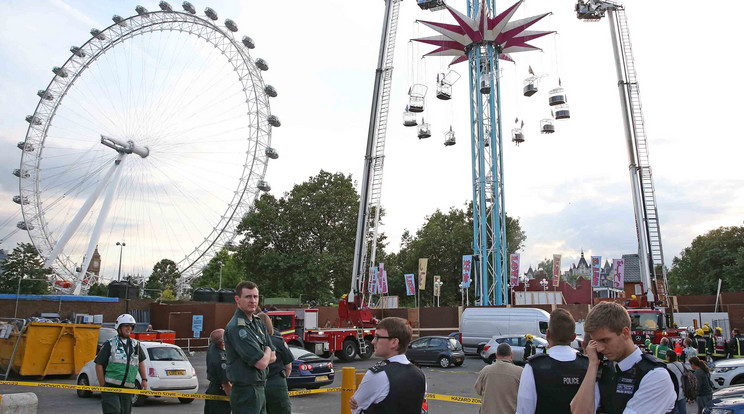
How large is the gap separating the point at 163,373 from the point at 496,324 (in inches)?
801

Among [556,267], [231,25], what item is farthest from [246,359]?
[556,267]

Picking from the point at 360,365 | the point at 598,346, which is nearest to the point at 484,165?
the point at 360,365

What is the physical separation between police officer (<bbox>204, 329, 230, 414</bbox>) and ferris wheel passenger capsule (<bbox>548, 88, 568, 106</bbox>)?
27.4 m

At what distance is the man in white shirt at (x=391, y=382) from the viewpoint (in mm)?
4336

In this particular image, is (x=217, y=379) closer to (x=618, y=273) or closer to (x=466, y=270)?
(x=466, y=270)

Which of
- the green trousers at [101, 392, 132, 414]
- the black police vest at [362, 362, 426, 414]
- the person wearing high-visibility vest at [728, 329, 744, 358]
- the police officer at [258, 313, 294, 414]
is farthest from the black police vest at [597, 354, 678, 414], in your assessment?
the person wearing high-visibility vest at [728, 329, 744, 358]

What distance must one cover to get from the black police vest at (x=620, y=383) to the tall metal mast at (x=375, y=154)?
25838mm

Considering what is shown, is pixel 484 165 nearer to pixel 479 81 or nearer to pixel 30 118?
pixel 479 81

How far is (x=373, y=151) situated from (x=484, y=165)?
9.15m

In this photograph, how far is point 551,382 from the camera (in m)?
4.04

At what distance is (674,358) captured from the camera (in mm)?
10375

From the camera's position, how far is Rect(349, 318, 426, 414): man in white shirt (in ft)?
14.2

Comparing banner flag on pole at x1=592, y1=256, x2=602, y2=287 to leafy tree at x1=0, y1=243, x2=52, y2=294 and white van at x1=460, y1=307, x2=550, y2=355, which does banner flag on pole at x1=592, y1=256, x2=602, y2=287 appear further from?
leafy tree at x1=0, y1=243, x2=52, y2=294

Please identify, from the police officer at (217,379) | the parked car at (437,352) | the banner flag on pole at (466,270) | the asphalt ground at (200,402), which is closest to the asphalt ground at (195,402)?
the asphalt ground at (200,402)
